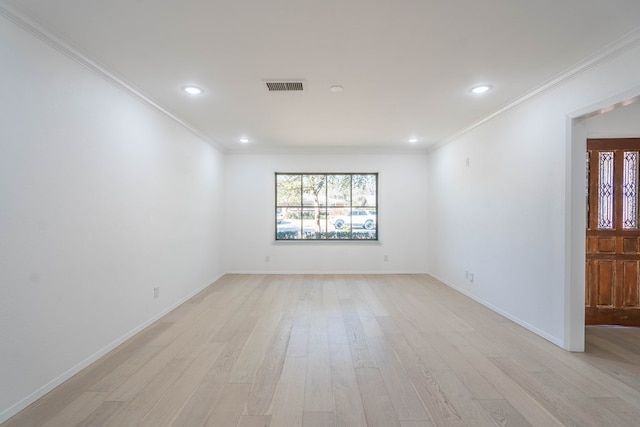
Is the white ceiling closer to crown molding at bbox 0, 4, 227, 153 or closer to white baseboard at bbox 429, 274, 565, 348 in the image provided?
crown molding at bbox 0, 4, 227, 153

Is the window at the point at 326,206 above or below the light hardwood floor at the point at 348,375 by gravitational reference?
above

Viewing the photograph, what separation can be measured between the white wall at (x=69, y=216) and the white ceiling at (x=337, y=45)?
0.36m

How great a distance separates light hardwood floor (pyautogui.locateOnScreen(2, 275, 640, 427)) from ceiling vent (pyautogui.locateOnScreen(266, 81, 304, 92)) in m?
2.46

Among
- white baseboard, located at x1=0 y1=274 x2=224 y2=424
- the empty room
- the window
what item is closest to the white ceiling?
the empty room

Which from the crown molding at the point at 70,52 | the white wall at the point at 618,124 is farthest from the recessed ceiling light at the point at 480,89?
the crown molding at the point at 70,52

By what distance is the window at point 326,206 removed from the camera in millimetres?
6180

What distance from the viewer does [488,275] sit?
3.95 m

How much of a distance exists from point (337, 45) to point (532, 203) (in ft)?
8.29

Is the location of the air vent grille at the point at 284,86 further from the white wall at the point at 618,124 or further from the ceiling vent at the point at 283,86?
the white wall at the point at 618,124

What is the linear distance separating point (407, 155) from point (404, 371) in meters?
4.57

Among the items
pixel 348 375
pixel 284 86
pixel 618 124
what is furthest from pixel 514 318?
pixel 284 86

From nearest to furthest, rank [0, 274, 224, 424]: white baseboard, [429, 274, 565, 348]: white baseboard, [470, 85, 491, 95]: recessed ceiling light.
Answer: [0, 274, 224, 424]: white baseboard
[429, 274, 565, 348]: white baseboard
[470, 85, 491, 95]: recessed ceiling light

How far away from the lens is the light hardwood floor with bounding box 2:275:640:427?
1.85m

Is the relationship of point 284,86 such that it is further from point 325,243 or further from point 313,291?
point 325,243
